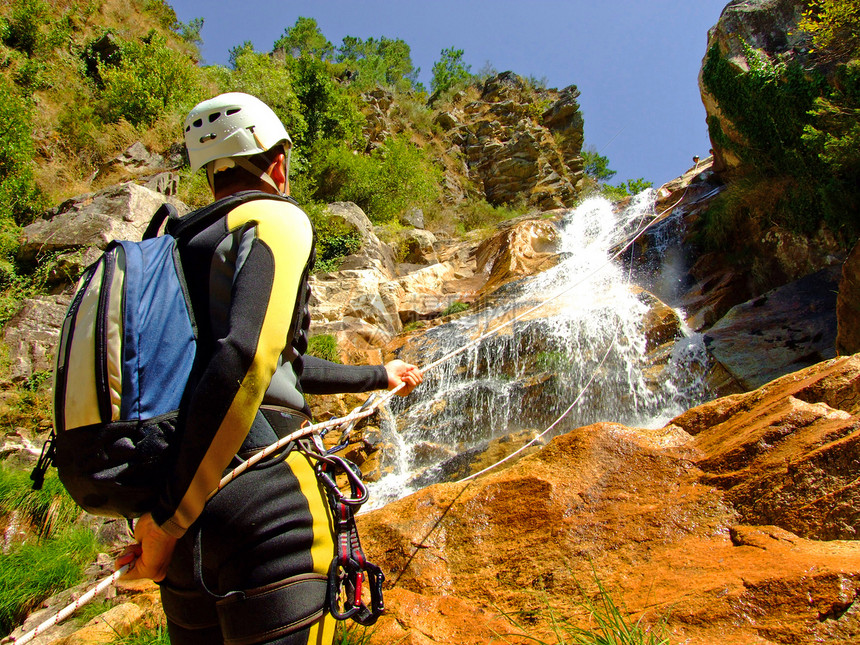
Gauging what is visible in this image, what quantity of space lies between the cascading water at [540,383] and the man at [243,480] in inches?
175

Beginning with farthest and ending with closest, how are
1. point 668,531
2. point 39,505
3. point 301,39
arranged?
point 301,39 → point 39,505 → point 668,531

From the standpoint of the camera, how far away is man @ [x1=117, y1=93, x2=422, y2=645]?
1006 millimetres

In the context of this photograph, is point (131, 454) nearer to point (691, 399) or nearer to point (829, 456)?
point (829, 456)

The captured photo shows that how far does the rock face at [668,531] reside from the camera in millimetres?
1456

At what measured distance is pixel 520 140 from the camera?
28.0m

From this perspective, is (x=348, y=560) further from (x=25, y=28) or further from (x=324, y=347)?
(x=25, y=28)

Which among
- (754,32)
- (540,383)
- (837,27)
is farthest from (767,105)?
(540,383)

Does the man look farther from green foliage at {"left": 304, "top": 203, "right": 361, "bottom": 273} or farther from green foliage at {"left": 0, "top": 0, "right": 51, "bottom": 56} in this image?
green foliage at {"left": 0, "top": 0, "right": 51, "bottom": 56}

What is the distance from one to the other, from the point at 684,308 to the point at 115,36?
2057cm

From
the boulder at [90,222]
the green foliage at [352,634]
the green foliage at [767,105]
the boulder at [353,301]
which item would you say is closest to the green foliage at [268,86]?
the boulder at [353,301]

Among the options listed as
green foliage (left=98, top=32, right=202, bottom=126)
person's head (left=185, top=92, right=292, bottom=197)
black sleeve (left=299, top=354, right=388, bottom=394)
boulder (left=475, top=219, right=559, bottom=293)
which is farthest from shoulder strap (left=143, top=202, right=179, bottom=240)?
green foliage (left=98, top=32, right=202, bottom=126)

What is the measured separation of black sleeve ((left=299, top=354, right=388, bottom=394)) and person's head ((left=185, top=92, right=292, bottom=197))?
1.92ft

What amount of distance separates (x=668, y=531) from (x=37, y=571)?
4.66 metres

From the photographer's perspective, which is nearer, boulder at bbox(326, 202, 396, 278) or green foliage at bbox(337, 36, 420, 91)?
boulder at bbox(326, 202, 396, 278)
